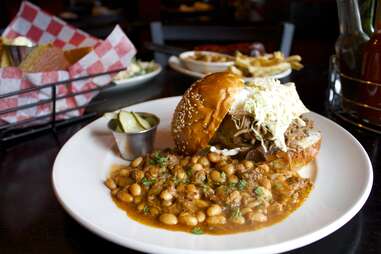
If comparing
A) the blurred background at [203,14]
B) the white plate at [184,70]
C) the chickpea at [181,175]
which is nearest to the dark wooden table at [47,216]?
the chickpea at [181,175]

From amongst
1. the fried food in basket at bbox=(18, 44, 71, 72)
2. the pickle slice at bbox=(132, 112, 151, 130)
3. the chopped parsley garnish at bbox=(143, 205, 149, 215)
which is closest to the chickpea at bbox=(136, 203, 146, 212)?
the chopped parsley garnish at bbox=(143, 205, 149, 215)

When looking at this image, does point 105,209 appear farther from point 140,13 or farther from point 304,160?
Result: point 140,13

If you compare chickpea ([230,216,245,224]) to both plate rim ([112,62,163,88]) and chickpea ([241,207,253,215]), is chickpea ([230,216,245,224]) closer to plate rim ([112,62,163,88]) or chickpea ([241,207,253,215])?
chickpea ([241,207,253,215])

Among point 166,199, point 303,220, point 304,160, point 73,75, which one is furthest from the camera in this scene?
point 73,75

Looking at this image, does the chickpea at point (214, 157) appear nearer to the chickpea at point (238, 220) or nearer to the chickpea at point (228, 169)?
the chickpea at point (228, 169)

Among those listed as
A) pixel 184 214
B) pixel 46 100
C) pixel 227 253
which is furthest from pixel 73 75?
pixel 227 253

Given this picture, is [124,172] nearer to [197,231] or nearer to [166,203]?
[166,203]
